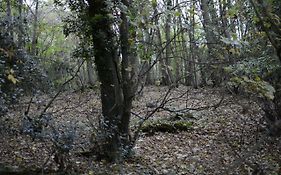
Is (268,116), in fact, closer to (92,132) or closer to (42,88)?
(92,132)

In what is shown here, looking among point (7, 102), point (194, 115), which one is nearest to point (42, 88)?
point (7, 102)

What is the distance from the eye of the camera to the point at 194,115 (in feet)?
37.3

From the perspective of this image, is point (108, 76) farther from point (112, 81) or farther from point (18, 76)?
point (18, 76)

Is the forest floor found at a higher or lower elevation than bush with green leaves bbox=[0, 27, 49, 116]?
lower

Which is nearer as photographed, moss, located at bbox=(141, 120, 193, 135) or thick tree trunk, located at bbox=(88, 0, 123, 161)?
thick tree trunk, located at bbox=(88, 0, 123, 161)

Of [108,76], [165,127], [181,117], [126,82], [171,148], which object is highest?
[108,76]

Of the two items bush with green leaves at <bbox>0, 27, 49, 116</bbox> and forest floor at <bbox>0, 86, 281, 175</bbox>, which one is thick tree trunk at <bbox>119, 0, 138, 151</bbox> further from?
bush with green leaves at <bbox>0, 27, 49, 116</bbox>

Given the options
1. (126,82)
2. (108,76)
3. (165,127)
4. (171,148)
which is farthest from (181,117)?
(108,76)

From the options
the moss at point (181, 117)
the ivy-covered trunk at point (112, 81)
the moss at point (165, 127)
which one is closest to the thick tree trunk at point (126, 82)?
the ivy-covered trunk at point (112, 81)

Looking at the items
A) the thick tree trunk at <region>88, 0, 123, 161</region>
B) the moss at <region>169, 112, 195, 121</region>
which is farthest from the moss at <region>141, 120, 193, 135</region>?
the thick tree trunk at <region>88, 0, 123, 161</region>

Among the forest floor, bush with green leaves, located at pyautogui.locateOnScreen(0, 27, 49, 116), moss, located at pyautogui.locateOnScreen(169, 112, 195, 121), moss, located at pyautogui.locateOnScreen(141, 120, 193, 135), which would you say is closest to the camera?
the forest floor

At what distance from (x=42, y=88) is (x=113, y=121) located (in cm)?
270

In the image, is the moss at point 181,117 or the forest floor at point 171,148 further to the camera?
the moss at point 181,117

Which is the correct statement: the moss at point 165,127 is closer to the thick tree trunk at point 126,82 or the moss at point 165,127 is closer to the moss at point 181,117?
the moss at point 181,117
